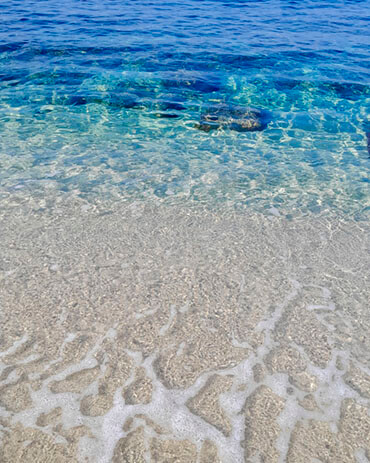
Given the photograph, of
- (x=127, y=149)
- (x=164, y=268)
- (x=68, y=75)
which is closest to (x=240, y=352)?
(x=164, y=268)

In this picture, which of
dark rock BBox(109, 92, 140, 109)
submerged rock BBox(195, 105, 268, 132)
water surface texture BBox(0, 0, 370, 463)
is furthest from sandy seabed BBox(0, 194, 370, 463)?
dark rock BBox(109, 92, 140, 109)

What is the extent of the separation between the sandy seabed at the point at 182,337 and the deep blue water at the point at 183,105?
124 centimetres

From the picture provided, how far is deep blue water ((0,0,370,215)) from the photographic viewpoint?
26.3 ft

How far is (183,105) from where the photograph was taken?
1148 cm

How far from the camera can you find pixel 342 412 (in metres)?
3.97

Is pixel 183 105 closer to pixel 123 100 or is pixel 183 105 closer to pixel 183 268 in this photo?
pixel 123 100

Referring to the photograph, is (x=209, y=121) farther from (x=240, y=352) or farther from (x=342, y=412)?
(x=342, y=412)

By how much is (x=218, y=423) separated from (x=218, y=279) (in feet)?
6.82

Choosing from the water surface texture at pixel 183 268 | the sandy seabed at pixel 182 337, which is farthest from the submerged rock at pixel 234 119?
the sandy seabed at pixel 182 337

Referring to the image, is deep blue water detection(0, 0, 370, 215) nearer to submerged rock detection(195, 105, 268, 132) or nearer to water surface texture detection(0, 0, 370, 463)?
water surface texture detection(0, 0, 370, 463)

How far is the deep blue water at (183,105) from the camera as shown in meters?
8.02

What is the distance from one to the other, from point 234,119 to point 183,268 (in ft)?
19.1

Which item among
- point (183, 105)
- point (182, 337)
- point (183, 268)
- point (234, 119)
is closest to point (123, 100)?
point (183, 105)

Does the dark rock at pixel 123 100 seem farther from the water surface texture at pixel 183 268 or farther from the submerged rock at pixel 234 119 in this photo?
the submerged rock at pixel 234 119
